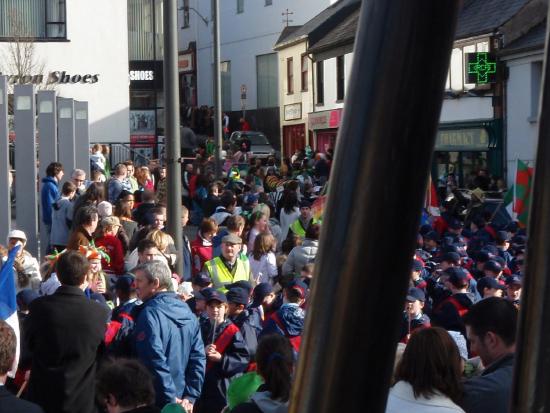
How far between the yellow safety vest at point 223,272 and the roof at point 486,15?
2223 cm

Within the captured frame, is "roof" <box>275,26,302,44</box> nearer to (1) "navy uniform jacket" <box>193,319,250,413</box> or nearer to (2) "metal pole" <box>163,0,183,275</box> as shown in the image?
(2) "metal pole" <box>163,0,183,275</box>

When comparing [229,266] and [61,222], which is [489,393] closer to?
[229,266]

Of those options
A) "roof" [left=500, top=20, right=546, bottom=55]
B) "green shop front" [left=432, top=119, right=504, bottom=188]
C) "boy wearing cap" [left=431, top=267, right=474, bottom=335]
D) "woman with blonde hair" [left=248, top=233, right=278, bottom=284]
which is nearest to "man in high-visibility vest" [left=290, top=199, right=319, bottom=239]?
"woman with blonde hair" [left=248, top=233, right=278, bottom=284]

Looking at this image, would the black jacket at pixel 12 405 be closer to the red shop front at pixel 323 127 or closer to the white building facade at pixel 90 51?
the white building facade at pixel 90 51

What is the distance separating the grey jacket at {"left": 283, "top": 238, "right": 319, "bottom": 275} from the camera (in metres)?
10.5

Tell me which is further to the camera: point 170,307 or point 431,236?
point 431,236

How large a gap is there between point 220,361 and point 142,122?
131 ft

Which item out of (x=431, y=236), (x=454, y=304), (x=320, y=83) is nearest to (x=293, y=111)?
(x=320, y=83)

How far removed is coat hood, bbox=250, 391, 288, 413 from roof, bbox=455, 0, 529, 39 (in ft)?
88.4

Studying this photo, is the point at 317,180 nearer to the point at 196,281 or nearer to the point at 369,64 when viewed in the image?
the point at 196,281

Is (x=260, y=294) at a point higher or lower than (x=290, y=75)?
lower

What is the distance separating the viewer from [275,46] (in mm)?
52281

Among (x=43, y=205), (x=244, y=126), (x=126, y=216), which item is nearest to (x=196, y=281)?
(x=126, y=216)

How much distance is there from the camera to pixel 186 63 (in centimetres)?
6219
